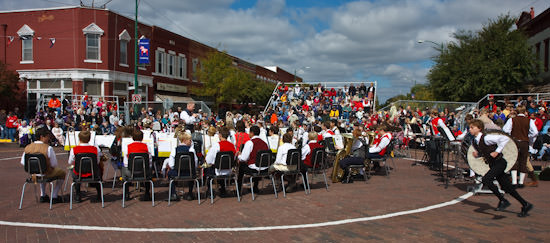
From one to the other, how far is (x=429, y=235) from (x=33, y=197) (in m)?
7.48

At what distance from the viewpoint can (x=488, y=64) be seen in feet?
94.7

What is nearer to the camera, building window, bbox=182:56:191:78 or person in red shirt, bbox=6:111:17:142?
person in red shirt, bbox=6:111:17:142

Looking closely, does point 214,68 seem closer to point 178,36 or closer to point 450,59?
point 178,36

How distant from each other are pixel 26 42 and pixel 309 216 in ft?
96.2

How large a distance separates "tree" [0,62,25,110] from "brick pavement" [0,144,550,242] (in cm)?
2014

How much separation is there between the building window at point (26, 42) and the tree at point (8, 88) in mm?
1435

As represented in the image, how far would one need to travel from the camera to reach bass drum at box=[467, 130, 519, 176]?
6.95m

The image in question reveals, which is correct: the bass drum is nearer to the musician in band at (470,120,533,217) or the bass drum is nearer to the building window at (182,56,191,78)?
the musician in band at (470,120,533,217)

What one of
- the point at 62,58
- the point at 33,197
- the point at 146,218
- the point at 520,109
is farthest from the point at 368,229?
the point at 62,58

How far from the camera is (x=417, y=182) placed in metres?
10.3

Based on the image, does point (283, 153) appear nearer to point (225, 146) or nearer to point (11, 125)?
point (225, 146)

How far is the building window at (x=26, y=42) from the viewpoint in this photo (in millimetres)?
28531

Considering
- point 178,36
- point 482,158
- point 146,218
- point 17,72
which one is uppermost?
point 178,36

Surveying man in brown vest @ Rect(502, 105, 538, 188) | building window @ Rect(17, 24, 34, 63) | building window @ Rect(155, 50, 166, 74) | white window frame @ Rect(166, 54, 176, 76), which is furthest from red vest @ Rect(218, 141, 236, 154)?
white window frame @ Rect(166, 54, 176, 76)
